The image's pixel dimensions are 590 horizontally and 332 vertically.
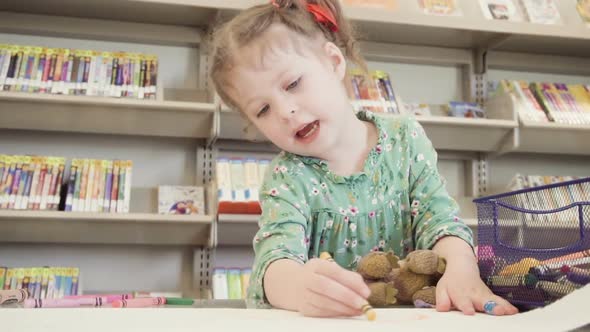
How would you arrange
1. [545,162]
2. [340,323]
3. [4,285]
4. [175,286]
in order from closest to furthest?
[340,323] < [4,285] < [175,286] < [545,162]

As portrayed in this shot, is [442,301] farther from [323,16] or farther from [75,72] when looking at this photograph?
[75,72]

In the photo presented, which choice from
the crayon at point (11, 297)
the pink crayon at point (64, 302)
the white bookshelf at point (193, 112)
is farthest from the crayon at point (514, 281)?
the white bookshelf at point (193, 112)

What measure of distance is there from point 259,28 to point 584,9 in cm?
245

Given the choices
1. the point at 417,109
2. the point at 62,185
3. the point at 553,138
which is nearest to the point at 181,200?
the point at 62,185

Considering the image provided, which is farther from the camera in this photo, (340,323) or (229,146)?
(229,146)

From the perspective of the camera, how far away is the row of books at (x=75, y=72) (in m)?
2.50

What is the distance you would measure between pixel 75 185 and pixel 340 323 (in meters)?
2.12

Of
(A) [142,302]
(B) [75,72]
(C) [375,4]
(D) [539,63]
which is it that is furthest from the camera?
(D) [539,63]

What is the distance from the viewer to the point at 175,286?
2785mm

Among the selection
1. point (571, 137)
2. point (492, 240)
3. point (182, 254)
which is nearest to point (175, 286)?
point (182, 254)

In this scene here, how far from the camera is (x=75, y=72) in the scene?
2.56 m

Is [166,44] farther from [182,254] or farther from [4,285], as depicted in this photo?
[4,285]

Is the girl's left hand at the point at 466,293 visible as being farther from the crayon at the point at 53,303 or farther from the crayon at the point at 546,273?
the crayon at the point at 53,303

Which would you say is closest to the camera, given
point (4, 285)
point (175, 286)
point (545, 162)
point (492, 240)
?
point (492, 240)
